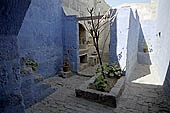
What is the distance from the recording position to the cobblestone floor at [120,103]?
9.76 ft

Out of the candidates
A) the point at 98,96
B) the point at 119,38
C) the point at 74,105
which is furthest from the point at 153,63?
the point at 74,105

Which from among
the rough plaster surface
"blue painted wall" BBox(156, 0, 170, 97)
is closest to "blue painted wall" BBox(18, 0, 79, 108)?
the rough plaster surface

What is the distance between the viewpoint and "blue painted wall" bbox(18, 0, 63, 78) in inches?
168

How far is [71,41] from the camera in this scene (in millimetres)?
5992

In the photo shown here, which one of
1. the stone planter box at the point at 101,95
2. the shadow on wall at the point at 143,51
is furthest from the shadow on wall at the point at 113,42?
the shadow on wall at the point at 143,51

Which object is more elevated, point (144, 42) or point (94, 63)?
point (144, 42)

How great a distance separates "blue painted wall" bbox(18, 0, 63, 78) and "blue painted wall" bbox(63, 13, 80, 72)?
246mm

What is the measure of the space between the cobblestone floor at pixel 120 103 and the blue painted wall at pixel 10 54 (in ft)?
4.73

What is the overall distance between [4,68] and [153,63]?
337 inches

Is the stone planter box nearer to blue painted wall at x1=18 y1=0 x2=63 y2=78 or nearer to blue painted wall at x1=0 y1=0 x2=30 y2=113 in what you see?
blue painted wall at x1=0 y1=0 x2=30 y2=113

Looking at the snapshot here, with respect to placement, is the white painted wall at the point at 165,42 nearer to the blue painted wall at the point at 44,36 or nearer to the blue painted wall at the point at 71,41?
the blue painted wall at the point at 71,41

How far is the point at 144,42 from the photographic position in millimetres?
8492

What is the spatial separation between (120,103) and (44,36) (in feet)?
12.5

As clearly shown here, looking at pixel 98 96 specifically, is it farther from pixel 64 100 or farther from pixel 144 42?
pixel 144 42
